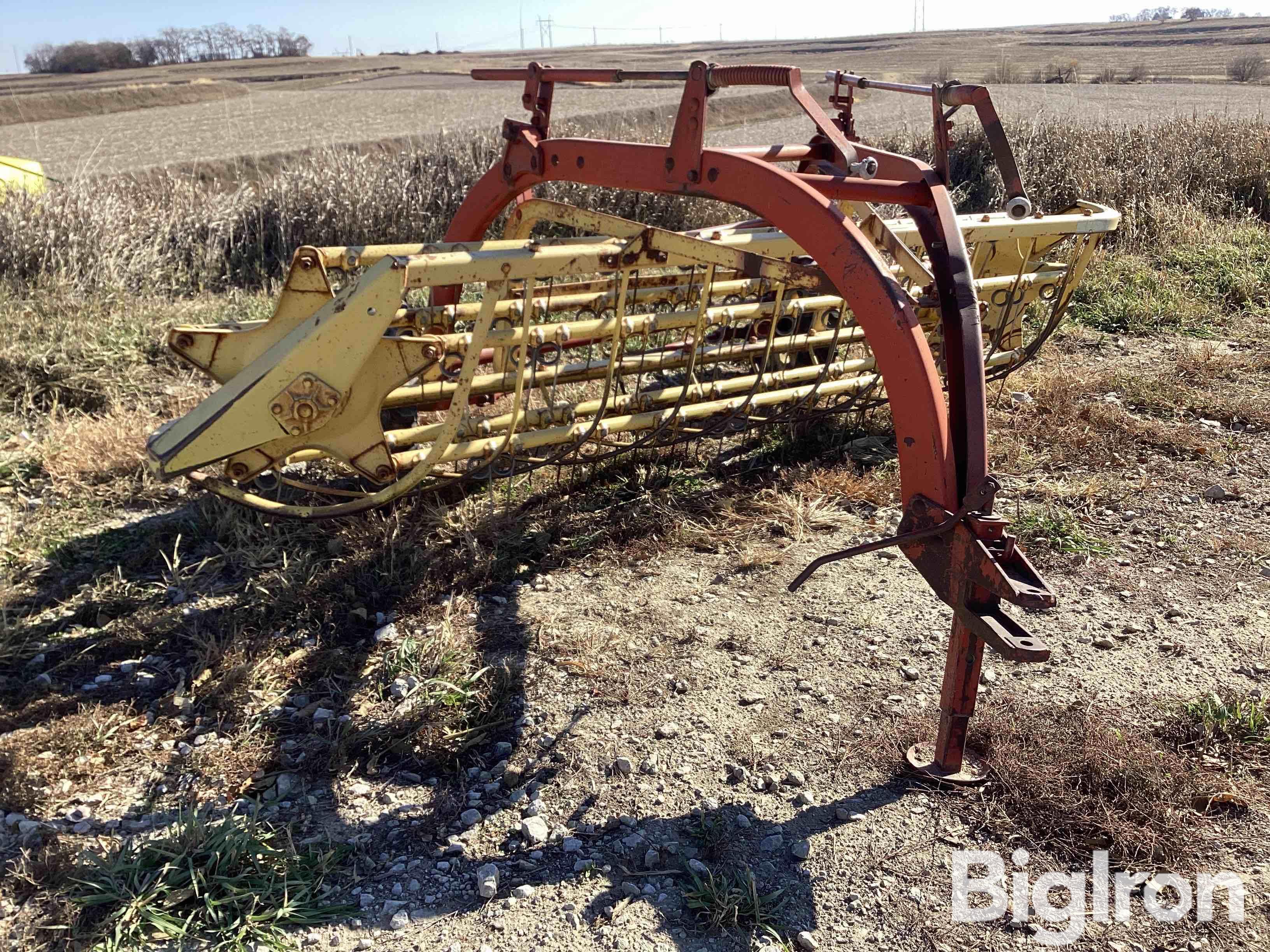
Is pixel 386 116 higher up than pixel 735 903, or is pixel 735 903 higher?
pixel 386 116

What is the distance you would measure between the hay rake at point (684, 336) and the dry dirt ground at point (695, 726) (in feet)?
1.12

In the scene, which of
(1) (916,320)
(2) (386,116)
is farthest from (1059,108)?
(1) (916,320)

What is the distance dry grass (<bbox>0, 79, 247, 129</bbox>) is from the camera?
15977 millimetres

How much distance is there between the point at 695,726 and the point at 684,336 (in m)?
2.30

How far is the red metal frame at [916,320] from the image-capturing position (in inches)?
84.4

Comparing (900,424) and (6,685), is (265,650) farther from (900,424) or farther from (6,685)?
(900,424)

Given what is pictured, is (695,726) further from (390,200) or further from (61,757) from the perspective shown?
(390,200)

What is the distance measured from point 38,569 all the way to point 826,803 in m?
2.88

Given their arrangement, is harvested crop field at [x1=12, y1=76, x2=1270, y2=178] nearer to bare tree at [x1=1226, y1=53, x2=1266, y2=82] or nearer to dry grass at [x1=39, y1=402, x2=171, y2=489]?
bare tree at [x1=1226, y1=53, x2=1266, y2=82]

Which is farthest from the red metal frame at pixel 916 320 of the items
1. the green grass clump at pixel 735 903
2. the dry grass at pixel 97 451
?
the dry grass at pixel 97 451

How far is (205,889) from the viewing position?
2.21 meters

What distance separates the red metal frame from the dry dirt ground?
0.39m

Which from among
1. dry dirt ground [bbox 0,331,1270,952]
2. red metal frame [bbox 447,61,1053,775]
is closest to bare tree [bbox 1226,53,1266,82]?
dry dirt ground [bbox 0,331,1270,952]

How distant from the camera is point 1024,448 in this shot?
Answer: 4.51 metres
